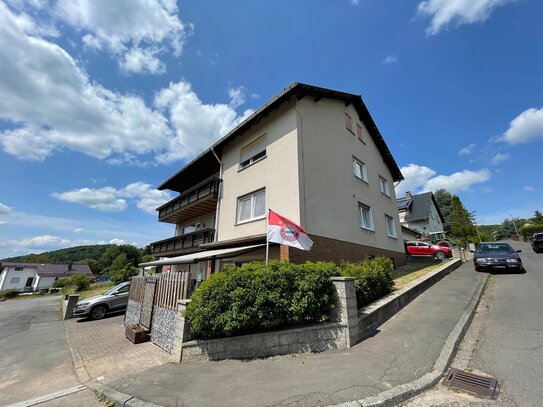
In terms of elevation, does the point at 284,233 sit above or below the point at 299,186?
below

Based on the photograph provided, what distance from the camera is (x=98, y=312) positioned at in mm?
15531

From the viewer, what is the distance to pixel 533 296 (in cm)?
916

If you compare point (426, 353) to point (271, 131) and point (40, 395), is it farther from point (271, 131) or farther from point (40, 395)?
point (271, 131)

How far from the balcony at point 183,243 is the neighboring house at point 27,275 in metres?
60.6

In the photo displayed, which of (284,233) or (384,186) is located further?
(384,186)

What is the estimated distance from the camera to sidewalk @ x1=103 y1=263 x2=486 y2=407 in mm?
4223

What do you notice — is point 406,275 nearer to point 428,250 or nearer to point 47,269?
point 428,250

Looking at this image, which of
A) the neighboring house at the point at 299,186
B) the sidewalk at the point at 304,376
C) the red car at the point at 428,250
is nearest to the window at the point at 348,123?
the neighboring house at the point at 299,186

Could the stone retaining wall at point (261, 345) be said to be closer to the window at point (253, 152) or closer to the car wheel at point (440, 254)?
the window at point (253, 152)

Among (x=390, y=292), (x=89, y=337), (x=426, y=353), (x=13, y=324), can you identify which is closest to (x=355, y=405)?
(x=426, y=353)

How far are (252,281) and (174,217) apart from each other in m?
18.1

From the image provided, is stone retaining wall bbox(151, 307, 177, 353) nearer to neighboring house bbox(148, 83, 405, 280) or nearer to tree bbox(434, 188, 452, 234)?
neighboring house bbox(148, 83, 405, 280)

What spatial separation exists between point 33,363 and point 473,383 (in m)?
11.3

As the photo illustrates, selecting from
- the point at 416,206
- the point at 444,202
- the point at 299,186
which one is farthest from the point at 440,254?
the point at 444,202
